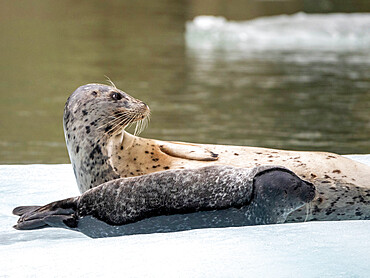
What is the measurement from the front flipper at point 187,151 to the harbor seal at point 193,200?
15.8 inches

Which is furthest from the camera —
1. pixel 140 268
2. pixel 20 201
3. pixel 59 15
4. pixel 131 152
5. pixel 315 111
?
pixel 59 15

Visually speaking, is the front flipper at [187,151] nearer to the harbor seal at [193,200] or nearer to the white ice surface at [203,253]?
the harbor seal at [193,200]

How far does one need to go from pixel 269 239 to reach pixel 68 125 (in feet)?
4.89

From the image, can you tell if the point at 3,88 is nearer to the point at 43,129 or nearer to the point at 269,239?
the point at 43,129

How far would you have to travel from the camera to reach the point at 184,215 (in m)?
3.88

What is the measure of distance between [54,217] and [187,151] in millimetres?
861

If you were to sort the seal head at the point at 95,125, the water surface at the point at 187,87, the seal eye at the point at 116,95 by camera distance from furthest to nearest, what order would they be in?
the water surface at the point at 187,87, the seal eye at the point at 116,95, the seal head at the point at 95,125

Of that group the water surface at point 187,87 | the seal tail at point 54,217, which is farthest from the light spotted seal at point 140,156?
the water surface at point 187,87

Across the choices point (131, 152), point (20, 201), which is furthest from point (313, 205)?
point (20, 201)

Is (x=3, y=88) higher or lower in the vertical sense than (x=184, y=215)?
lower

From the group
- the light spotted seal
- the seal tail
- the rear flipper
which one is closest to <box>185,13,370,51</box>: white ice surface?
the light spotted seal

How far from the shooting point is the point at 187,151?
445cm

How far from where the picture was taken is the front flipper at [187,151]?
438 cm

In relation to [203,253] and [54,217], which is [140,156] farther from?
[203,253]
